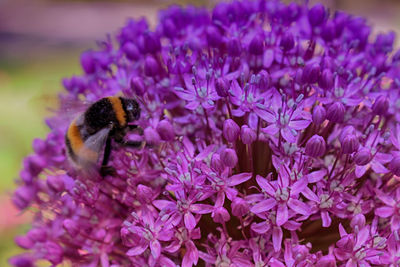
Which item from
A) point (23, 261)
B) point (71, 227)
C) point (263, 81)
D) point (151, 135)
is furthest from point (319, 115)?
point (23, 261)

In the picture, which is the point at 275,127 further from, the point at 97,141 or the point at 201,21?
Result: the point at 201,21

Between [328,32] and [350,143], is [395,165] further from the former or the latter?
[328,32]

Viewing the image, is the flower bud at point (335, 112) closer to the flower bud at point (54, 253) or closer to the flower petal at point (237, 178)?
the flower petal at point (237, 178)

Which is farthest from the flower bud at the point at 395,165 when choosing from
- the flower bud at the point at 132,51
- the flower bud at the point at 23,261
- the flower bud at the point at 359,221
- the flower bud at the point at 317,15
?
the flower bud at the point at 23,261

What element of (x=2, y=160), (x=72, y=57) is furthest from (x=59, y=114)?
(x=72, y=57)

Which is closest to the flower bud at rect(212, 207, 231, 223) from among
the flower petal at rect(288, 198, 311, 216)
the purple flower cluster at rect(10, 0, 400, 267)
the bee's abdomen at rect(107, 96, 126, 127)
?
the purple flower cluster at rect(10, 0, 400, 267)

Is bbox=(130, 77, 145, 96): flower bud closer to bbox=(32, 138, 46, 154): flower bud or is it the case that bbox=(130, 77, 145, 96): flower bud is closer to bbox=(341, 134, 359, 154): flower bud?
bbox=(32, 138, 46, 154): flower bud
